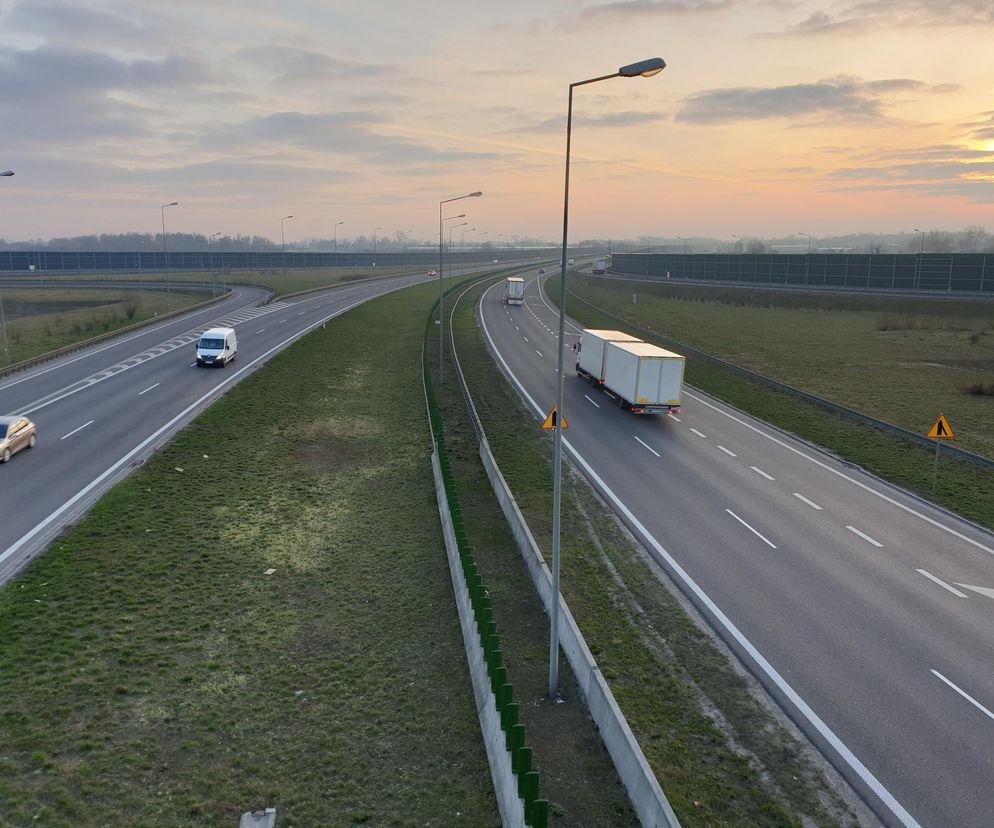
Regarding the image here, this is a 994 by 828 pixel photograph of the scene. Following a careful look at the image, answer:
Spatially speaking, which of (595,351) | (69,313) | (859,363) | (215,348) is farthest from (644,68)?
(69,313)

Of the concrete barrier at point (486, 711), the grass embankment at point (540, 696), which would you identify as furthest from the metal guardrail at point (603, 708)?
the concrete barrier at point (486, 711)

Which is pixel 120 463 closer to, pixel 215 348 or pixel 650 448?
pixel 215 348

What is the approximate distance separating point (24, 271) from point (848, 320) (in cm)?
13285

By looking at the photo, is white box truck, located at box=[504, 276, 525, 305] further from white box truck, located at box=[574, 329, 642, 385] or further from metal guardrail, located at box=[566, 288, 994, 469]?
white box truck, located at box=[574, 329, 642, 385]

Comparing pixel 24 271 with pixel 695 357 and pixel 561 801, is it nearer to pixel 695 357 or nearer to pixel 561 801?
pixel 695 357

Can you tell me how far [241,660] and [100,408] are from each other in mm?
24269

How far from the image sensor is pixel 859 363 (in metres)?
52.7

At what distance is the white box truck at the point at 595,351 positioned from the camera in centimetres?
4012

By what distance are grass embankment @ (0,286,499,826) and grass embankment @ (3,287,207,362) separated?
3356cm

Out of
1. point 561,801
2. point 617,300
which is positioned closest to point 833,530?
A: point 561,801

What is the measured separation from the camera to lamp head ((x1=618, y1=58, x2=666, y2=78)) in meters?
11.5

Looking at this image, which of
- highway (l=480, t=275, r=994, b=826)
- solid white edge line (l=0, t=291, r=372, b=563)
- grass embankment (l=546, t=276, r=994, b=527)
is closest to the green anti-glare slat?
highway (l=480, t=275, r=994, b=826)

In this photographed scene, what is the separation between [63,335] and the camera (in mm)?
59188

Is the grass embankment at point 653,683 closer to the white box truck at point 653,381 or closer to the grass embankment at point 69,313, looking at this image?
the white box truck at point 653,381
